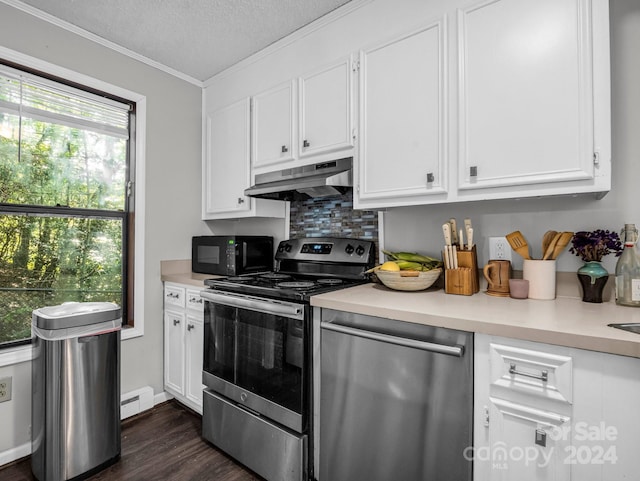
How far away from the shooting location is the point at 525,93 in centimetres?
131

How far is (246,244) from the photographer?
2.36m

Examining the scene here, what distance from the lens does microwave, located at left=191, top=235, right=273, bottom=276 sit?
2.33 meters

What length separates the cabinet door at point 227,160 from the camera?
2.41 meters

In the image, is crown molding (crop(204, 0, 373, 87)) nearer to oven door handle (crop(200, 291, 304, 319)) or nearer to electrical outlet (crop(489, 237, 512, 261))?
electrical outlet (crop(489, 237, 512, 261))

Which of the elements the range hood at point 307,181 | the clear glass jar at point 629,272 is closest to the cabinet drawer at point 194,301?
the range hood at point 307,181

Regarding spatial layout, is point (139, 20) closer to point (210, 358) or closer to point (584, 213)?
point (210, 358)

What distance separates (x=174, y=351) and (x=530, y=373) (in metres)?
2.19

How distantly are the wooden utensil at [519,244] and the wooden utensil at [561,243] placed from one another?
0.10m

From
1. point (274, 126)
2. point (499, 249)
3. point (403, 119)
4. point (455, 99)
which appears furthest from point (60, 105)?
point (499, 249)

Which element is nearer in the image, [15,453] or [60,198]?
[15,453]

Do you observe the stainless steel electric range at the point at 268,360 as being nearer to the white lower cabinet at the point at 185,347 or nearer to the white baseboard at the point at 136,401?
the white lower cabinet at the point at 185,347

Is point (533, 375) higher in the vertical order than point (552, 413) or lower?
higher

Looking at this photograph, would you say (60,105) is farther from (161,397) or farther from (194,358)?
(161,397)

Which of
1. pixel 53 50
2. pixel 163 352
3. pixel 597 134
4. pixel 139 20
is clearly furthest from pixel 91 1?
pixel 597 134
